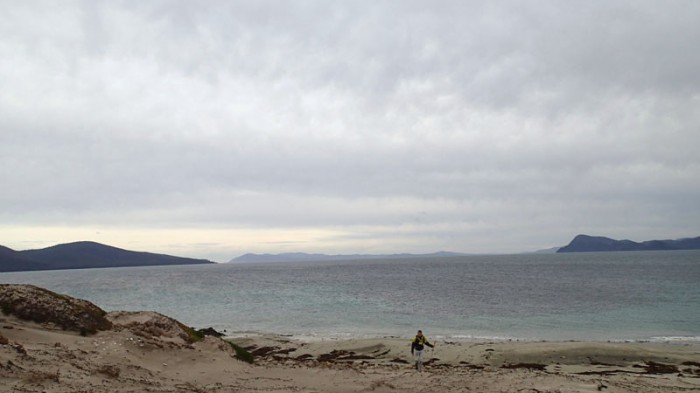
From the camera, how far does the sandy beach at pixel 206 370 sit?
11.7 meters

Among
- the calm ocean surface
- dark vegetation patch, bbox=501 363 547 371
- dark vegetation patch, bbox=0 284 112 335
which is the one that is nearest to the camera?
dark vegetation patch, bbox=0 284 112 335

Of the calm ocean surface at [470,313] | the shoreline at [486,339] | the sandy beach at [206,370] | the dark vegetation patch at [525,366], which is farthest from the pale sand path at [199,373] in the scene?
the calm ocean surface at [470,313]

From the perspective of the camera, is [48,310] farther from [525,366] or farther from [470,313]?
[470,313]

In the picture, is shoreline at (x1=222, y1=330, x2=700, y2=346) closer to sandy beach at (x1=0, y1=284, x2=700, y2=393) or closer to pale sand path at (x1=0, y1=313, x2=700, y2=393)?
sandy beach at (x1=0, y1=284, x2=700, y2=393)

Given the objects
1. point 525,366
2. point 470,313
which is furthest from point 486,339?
point 470,313

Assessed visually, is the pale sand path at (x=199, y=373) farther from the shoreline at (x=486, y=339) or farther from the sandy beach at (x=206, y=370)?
the shoreline at (x=486, y=339)

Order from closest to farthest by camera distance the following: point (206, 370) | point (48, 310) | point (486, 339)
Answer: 1. point (206, 370)
2. point (48, 310)
3. point (486, 339)

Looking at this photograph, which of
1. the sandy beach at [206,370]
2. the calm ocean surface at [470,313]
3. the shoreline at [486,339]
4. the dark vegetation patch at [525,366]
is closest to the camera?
the sandy beach at [206,370]

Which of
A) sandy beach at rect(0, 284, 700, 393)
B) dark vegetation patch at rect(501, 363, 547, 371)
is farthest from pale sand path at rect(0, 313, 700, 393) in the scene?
dark vegetation patch at rect(501, 363, 547, 371)

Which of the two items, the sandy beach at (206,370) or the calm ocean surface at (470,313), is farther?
the calm ocean surface at (470,313)

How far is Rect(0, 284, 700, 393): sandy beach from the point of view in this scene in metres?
11.7

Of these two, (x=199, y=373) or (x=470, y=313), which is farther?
(x=470, y=313)

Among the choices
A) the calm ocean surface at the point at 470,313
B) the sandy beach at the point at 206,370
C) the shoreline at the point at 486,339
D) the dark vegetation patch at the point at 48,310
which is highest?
the dark vegetation patch at the point at 48,310

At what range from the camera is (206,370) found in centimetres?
1518
